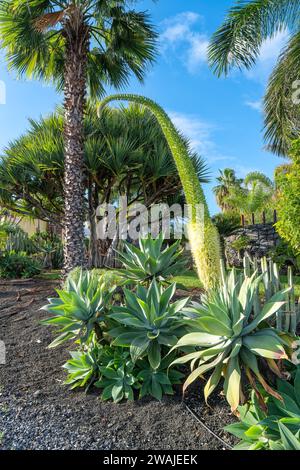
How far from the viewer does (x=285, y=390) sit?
2881mm

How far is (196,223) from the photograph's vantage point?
15.0 ft

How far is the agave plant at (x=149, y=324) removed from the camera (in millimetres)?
3422

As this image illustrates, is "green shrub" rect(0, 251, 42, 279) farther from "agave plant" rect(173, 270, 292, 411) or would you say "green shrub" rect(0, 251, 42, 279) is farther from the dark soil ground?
"agave plant" rect(173, 270, 292, 411)

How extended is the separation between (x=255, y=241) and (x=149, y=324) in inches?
464

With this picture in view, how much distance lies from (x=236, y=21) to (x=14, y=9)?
17.8 ft

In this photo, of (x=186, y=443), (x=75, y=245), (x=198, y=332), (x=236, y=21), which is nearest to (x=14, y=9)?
(x=236, y=21)

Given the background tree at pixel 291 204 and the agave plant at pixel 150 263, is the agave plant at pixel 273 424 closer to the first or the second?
the agave plant at pixel 150 263

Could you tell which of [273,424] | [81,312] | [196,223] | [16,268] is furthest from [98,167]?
[273,424]

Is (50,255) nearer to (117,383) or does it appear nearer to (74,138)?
(74,138)

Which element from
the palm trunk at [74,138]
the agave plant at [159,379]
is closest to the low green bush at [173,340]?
the agave plant at [159,379]

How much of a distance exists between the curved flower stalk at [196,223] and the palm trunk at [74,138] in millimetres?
4194

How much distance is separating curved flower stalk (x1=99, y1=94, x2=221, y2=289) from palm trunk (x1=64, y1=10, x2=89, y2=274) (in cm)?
419

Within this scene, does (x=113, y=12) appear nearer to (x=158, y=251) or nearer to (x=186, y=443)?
(x=158, y=251)

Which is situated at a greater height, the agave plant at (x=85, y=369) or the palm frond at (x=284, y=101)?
the palm frond at (x=284, y=101)
